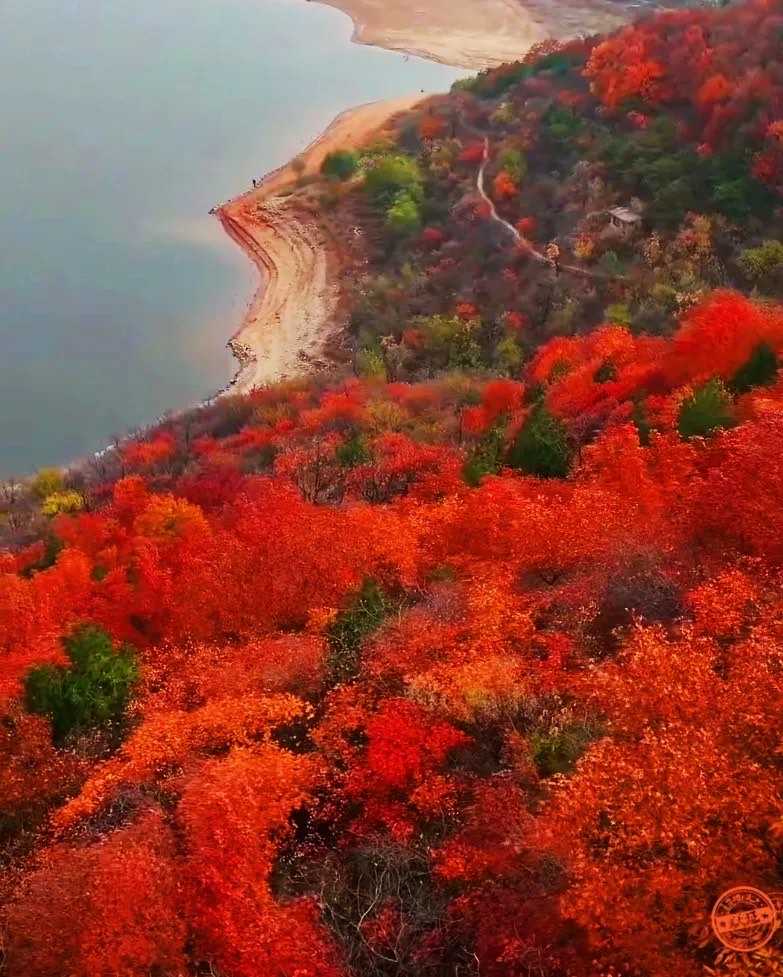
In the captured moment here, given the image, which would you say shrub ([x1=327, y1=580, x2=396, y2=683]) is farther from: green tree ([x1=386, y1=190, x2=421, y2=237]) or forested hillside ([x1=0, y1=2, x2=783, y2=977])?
green tree ([x1=386, y1=190, x2=421, y2=237])

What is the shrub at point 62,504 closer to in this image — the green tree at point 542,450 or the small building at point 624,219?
the green tree at point 542,450

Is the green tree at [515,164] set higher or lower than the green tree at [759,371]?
higher

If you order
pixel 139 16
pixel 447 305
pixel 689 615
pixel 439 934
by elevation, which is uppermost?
pixel 139 16

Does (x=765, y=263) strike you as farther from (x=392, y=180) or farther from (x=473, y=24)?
(x=473, y=24)

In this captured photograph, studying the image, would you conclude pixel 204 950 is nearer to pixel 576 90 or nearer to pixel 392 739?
pixel 392 739

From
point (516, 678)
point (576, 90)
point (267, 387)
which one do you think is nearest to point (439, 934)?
point (516, 678)

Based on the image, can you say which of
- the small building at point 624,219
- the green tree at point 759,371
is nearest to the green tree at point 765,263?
the small building at point 624,219

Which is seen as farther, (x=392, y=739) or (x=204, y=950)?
(x=392, y=739)
